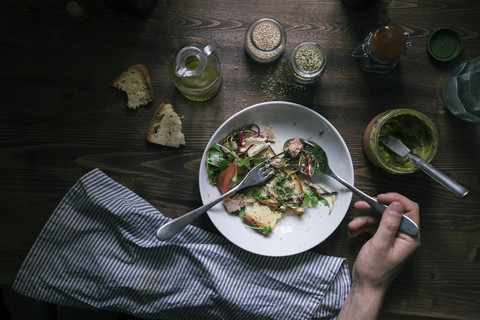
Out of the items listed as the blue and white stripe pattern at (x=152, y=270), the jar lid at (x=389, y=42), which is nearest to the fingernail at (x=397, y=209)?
the blue and white stripe pattern at (x=152, y=270)

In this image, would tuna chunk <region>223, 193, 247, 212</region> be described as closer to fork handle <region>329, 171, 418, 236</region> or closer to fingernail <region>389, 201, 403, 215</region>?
fork handle <region>329, 171, 418, 236</region>

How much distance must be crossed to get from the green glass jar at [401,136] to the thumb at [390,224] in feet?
0.48

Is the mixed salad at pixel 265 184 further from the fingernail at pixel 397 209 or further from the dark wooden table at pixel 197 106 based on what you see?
the fingernail at pixel 397 209

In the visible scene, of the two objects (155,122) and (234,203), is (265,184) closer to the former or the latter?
(234,203)

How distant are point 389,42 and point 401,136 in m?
0.37

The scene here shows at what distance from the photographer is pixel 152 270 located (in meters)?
1.40

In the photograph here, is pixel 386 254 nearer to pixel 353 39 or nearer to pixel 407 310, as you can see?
pixel 407 310

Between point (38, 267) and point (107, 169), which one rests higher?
point (107, 169)

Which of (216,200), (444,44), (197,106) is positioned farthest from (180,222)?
(444,44)

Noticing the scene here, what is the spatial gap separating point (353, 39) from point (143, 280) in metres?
1.32

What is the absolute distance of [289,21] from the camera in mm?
1421

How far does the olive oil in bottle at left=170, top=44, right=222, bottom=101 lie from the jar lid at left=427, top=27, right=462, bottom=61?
0.89 m

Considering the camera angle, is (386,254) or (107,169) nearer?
(386,254)

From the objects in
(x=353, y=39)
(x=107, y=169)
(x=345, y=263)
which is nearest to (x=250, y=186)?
(x=345, y=263)
